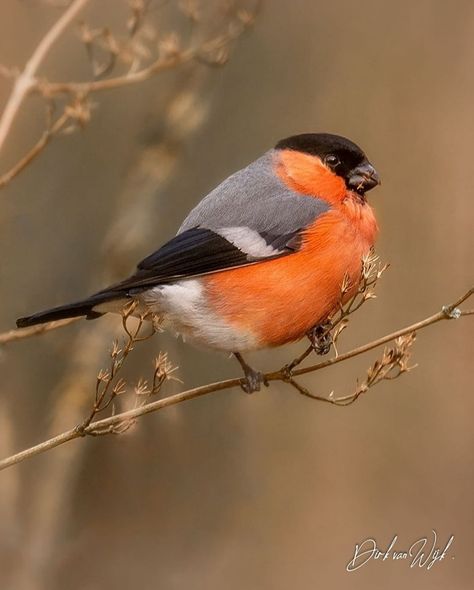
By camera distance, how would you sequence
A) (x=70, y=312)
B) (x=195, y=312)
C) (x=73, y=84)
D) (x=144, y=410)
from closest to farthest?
(x=144, y=410), (x=73, y=84), (x=70, y=312), (x=195, y=312)

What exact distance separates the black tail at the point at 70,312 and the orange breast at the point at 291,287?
35 cm

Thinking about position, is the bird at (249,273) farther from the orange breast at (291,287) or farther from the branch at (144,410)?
the branch at (144,410)

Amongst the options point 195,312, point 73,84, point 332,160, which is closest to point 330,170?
point 332,160

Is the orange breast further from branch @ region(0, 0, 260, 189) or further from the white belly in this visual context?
branch @ region(0, 0, 260, 189)

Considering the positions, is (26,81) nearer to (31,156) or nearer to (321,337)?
(31,156)

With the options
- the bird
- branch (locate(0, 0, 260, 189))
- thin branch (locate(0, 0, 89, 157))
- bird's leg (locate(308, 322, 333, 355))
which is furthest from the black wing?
thin branch (locate(0, 0, 89, 157))

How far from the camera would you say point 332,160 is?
3.38m

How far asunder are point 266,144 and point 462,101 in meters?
0.97

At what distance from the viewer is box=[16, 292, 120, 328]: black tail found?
2779 mm

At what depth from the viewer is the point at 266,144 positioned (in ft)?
16.3

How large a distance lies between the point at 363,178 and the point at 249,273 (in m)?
0.52

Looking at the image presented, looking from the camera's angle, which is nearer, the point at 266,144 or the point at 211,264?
the point at 211,264

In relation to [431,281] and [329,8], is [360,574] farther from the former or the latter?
[329,8]

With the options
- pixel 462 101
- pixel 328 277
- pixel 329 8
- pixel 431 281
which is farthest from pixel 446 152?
pixel 328 277
